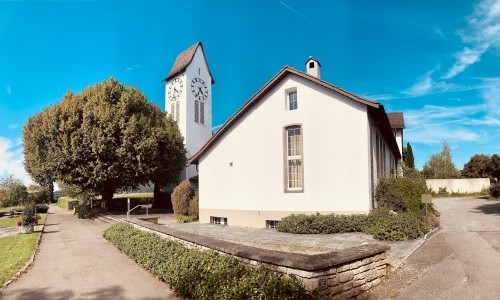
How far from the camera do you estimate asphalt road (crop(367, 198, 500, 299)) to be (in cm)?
687

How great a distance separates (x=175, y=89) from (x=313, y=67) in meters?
26.6

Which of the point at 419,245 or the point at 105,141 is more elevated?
the point at 105,141

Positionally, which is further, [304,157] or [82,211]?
[82,211]

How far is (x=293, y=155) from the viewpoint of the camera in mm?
16797

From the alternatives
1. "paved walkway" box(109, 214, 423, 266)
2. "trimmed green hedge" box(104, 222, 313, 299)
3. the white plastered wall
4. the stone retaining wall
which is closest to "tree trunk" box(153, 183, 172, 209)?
the white plastered wall

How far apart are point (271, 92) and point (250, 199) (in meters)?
5.77

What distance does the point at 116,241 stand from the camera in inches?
584

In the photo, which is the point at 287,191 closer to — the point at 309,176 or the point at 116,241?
the point at 309,176

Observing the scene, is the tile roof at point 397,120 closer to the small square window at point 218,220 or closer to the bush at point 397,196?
the bush at point 397,196

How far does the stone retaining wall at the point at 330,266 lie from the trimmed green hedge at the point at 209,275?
0.57 ft

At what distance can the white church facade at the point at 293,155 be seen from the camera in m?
15.1

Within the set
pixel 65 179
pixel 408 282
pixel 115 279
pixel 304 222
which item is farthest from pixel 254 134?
pixel 65 179

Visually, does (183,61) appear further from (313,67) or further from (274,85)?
(274,85)

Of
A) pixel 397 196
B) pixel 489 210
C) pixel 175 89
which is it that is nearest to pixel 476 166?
pixel 489 210
